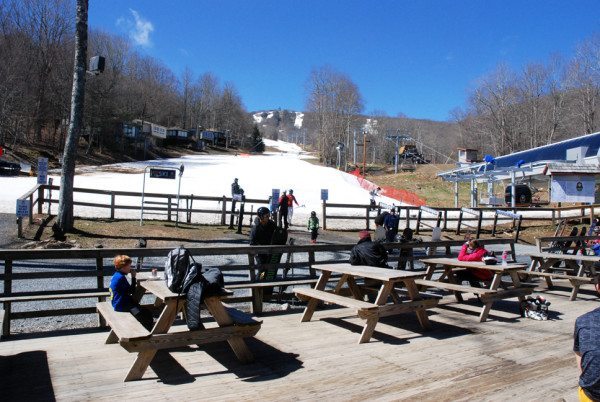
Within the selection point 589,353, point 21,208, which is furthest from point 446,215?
point 589,353

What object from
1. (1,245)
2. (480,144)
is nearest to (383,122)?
(480,144)

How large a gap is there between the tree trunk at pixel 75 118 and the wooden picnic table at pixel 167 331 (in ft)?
37.1

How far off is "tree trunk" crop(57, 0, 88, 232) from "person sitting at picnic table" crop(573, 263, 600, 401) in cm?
1523

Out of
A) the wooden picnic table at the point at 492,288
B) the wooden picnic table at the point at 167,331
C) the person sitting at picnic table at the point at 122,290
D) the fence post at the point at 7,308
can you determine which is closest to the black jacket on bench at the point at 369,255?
the wooden picnic table at the point at 492,288

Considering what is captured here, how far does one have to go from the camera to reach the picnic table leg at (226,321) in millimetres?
4887

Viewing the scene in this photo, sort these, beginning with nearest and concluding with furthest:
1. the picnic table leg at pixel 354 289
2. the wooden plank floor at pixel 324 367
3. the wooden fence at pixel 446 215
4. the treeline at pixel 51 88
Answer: the wooden plank floor at pixel 324 367
the picnic table leg at pixel 354 289
the wooden fence at pixel 446 215
the treeline at pixel 51 88

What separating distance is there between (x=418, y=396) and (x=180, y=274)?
245cm

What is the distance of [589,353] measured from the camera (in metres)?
2.65

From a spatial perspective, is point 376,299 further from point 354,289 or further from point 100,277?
point 100,277

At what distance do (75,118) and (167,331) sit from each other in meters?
12.9

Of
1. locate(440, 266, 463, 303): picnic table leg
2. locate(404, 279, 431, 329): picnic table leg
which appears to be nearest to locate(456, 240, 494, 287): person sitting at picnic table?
locate(440, 266, 463, 303): picnic table leg

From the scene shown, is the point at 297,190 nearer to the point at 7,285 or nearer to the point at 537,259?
the point at 537,259

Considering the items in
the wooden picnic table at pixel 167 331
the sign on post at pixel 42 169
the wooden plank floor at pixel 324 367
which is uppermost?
the sign on post at pixel 42 169

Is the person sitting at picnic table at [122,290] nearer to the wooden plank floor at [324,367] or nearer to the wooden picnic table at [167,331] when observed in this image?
the wooden picnic table at [167,331]
